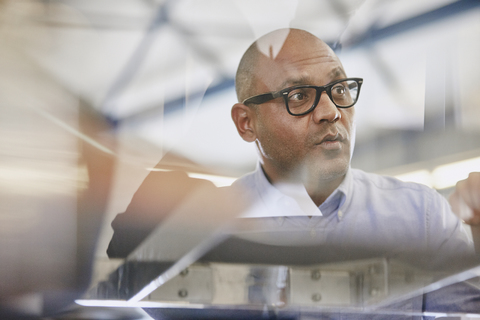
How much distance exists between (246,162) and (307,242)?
0.74 ft

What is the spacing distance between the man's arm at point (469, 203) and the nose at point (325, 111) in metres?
0.34

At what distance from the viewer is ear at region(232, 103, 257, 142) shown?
0.85 m

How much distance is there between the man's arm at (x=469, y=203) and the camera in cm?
88

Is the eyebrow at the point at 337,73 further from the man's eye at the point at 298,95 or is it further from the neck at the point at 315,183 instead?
the neck at the point at 315,183

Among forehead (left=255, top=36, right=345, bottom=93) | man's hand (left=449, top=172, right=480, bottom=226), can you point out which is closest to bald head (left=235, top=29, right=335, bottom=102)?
forehead (left=255, top=36, right=345, bottom=93)

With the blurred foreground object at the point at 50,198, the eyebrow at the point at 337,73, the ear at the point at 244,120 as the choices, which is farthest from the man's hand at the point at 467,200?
the blurred foreground object at the point at 50,198

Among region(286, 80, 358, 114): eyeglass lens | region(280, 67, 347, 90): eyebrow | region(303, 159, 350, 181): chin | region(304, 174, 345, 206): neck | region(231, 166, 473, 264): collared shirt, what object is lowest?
region(231, 166, 473, 264): collared shirt

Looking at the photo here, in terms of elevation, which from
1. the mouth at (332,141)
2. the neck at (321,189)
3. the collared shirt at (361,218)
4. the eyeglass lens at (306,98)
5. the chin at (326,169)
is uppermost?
the eyeglass lens at (306,98)

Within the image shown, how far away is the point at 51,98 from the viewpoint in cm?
89

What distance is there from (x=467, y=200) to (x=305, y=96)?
0.45m

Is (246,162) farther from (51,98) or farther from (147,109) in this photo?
(51,98)

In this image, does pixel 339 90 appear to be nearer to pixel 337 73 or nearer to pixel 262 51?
pixel 337 73

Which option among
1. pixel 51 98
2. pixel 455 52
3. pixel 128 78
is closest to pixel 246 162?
pixel 128 78

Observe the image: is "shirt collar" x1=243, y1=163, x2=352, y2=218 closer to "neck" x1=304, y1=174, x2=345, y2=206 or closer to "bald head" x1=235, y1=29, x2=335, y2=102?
"neck" x1=304, y1=174, x2=345, y2=206
